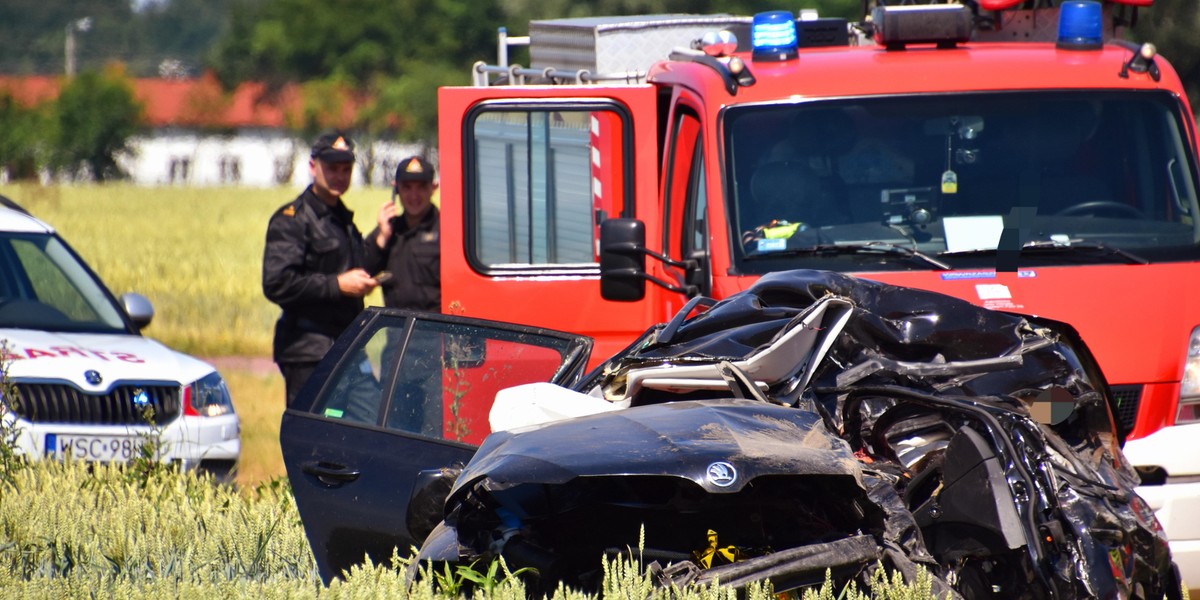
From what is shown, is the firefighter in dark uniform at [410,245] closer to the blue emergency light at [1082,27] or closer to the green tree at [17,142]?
the blue emergency light at [1082,27]

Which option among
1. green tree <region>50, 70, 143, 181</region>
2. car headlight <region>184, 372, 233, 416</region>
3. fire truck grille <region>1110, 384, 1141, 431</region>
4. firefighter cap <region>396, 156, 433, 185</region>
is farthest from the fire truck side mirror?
green tree <region>50, 70, 143, 181</region>

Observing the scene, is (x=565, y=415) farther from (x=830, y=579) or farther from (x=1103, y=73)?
(x=1103, y=73)

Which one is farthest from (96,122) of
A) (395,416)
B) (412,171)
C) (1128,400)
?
(1128,400)

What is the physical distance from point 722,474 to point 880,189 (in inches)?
105

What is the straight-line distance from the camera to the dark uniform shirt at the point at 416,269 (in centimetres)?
815

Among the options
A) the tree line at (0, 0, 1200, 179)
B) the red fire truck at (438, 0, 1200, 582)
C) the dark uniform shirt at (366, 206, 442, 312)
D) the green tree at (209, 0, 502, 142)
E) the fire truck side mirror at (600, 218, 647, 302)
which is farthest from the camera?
the green tree at (209, 0, 502, 142)

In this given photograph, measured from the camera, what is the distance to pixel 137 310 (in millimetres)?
8516

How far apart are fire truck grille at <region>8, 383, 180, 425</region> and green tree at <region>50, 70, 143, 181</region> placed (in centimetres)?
5517

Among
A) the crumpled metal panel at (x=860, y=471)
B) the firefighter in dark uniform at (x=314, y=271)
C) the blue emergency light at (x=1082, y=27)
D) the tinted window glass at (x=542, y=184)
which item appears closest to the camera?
the crumpled metal panel at (x=860, y=471)

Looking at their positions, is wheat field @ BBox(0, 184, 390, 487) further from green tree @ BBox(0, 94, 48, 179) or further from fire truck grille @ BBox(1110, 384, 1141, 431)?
fire truck grille @ BBox(1110, 384, 1141, 431)

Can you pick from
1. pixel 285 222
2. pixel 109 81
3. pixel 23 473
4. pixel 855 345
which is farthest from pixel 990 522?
pixel 109 81

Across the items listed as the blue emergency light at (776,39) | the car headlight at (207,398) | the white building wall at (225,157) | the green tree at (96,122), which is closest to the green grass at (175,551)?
the car headlight at (207,398)

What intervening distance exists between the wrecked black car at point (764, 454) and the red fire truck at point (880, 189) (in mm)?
890

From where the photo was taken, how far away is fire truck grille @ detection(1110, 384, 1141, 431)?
16.5 feet
